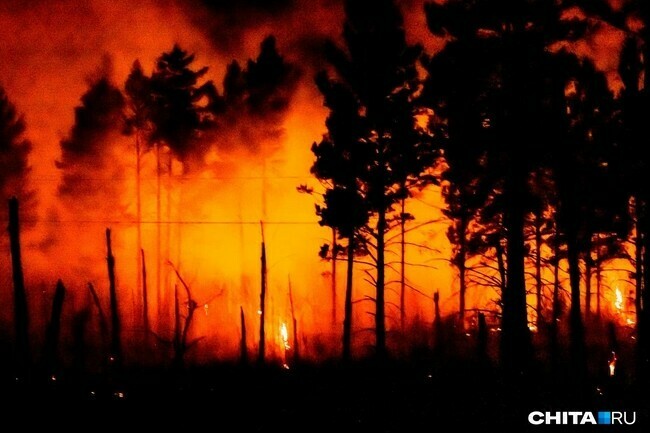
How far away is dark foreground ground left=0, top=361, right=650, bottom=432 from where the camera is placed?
593 inches

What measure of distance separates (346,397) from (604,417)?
818cm

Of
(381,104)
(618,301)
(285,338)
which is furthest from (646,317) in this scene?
(618,301)

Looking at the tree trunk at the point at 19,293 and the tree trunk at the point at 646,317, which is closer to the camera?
the tree trunk at the point at 646,317

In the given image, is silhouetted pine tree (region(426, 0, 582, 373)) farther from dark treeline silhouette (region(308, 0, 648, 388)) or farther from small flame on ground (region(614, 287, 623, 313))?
small flame on ground (region(614, 287, 623, 313))

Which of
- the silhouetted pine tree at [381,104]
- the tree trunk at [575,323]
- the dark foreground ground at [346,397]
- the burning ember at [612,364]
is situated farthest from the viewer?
the silhouetted pine tree at [381,104]

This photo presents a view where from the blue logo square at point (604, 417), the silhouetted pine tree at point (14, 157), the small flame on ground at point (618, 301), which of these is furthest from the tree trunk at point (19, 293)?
the small flame on ground at point (618, 301)

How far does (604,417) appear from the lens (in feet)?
44.9

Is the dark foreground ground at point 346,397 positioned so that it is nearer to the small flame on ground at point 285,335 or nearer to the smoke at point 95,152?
the small flame on ground at point 285,335

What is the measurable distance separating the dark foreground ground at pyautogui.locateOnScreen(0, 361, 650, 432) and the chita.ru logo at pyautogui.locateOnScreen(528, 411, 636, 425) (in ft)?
0.72

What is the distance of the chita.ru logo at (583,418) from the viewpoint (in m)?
13.6

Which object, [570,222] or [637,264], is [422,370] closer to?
[570,222]

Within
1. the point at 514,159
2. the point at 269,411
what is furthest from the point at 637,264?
the point at 269,411

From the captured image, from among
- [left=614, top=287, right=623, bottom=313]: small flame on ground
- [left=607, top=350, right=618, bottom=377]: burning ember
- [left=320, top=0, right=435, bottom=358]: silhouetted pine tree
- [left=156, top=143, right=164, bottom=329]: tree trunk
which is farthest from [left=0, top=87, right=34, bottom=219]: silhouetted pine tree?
[left=614, top=287, right=623, bottom=313]: small flame on ground

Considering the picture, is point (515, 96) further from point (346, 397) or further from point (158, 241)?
point (158, 241)
